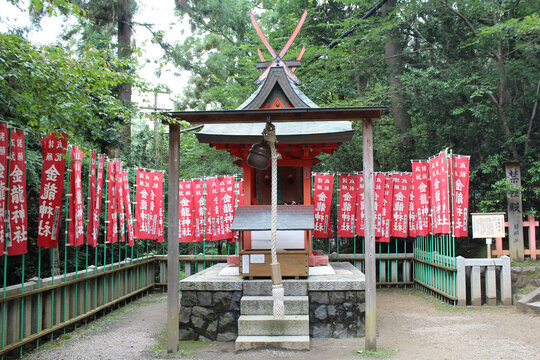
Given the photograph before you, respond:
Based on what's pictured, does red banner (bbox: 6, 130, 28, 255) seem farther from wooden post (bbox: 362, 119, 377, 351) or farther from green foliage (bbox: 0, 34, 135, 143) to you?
wooden post (bbox: 362, 119, 377, 351)

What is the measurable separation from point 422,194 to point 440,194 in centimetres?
109

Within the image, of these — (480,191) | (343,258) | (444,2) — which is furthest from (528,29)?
(343,258)

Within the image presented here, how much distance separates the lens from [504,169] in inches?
453

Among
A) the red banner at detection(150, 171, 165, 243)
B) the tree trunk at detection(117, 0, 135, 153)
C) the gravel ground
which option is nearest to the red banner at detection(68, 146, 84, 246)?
the gravel ground

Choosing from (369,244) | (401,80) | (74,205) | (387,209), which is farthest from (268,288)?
(401,80)

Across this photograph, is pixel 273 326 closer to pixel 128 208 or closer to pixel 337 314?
pixel 337 314

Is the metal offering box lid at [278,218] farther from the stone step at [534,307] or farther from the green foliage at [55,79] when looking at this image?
the stone step at [534,307]

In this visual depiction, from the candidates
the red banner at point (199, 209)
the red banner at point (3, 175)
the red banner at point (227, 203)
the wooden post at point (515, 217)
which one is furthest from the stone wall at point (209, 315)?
the wooden post at point (515, 217)

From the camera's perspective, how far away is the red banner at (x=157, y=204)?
35.5 ft

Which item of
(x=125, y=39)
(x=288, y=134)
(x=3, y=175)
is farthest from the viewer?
(x=125, y=39)

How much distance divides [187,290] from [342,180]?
6.00 metres

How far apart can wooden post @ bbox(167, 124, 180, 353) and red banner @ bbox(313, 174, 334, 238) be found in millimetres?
5893

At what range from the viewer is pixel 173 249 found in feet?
20.4

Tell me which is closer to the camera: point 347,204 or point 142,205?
point 142,205
